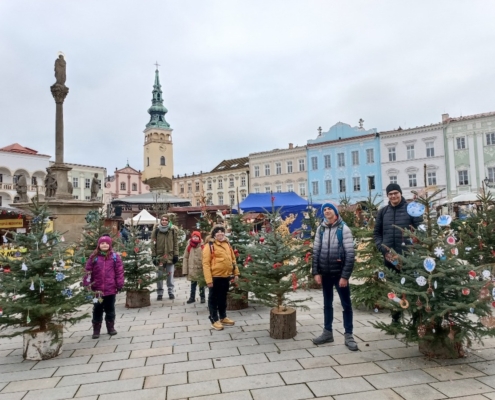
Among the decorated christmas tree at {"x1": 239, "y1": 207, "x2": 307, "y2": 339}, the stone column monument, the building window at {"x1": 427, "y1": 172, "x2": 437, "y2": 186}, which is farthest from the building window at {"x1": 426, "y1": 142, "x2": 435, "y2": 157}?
A: the decorated christmas tree at {"x1": 239, "y1": 207, "x2": 307, "y2": 339}

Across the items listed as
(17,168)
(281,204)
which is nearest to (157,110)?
(17,168)

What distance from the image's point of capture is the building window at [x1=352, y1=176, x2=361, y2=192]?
4241 cm

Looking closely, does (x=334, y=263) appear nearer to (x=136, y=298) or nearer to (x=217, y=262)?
A: (x=217, y=262)

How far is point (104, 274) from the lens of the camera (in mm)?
5664

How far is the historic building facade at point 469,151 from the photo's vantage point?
34969 millimetres

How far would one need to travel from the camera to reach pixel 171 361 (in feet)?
14.8

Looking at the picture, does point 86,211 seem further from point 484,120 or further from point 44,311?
point 484,120

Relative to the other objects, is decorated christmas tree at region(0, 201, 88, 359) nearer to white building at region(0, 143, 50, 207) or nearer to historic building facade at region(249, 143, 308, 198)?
historic building facade at region(249, 143, 308, 198)

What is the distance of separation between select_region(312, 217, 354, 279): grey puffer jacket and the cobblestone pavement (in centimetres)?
102

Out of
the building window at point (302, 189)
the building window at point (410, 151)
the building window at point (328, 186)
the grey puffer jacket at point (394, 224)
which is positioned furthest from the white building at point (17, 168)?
the grey puffer jacket at point (394, 224)

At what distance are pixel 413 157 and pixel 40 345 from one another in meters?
40.9

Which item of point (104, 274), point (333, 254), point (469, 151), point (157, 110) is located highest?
point (157, 110)

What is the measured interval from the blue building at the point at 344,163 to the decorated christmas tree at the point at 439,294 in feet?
120

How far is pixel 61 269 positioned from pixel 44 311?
1.98 feet
